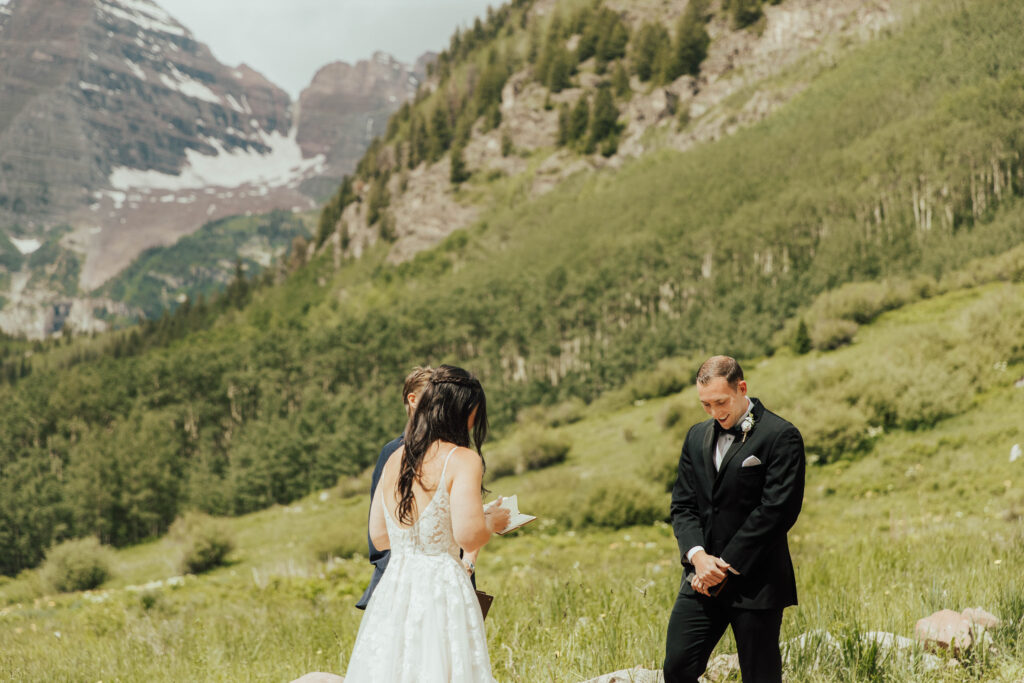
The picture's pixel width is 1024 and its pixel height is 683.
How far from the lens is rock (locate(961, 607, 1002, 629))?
16.3 feet

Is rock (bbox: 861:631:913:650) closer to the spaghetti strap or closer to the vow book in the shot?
the vow book

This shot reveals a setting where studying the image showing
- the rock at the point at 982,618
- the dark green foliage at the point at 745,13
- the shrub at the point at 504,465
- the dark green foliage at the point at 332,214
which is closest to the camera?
the rock at the point at 982,618

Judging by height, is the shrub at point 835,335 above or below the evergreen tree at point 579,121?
below

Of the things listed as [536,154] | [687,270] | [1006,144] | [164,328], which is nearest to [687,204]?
[687,270]

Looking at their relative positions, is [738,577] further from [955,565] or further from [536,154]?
[536,154]

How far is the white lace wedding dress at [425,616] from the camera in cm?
336

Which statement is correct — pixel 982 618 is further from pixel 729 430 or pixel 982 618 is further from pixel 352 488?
pixel 352 488

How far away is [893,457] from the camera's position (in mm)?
21500

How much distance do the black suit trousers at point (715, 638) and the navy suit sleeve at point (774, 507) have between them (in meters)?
0.31

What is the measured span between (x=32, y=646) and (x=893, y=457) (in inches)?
859

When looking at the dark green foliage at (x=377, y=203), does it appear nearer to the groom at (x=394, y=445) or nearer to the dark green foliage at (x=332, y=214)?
the dark green foliage at (x=332, y=214)

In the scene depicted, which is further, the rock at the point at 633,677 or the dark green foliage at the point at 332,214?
the dark green foliage at the point at 332,214

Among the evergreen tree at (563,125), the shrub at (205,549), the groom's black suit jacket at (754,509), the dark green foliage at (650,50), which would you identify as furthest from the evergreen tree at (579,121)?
the groom's black suit jacket at (754,509)

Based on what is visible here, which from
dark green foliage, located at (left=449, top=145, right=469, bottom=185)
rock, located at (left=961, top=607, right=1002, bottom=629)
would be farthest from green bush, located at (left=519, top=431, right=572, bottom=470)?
dark green foliage, located at (left=449, top=145, right=469, bottom=185)
